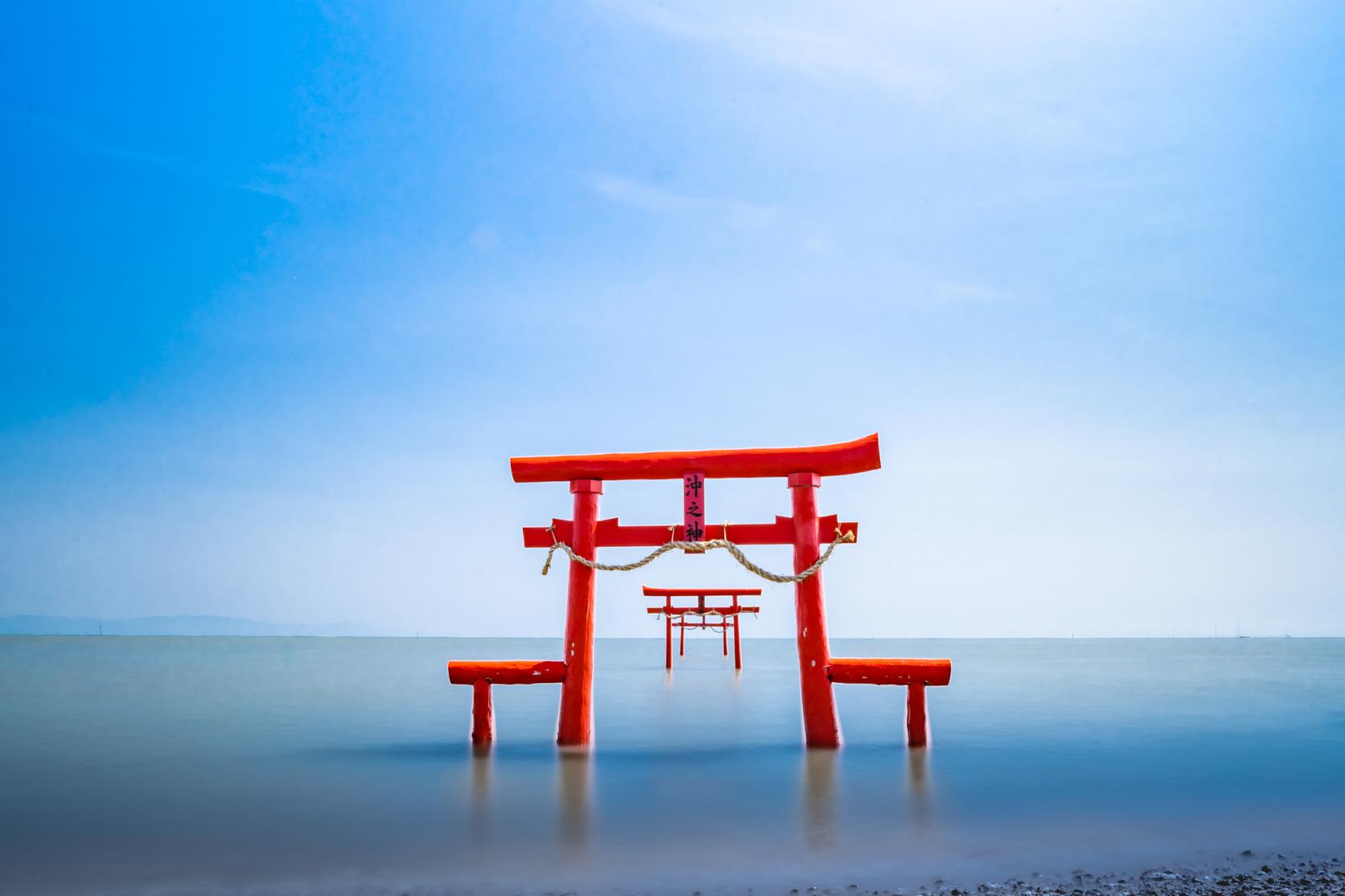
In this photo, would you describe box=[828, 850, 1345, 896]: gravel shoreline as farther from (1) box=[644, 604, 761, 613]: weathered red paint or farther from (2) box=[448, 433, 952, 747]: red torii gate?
(1) box=[644, 604, 761, 613]: weathered red paint

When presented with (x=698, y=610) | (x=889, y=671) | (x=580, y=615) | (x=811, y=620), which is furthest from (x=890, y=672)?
(x=698, y=610)

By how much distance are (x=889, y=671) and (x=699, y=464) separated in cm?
266

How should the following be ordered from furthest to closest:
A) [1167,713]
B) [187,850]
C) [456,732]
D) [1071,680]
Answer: [1071,680] < [1167,713] < [456,732] < [187,850]

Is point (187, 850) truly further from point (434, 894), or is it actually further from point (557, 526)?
point (557, 526)

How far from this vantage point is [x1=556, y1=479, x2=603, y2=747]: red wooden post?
330 inches

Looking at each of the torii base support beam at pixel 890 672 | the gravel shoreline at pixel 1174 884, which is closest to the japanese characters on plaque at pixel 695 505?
the torii base support beam at pixel 890 672

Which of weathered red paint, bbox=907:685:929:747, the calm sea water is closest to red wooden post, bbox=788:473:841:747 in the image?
the calm sea water

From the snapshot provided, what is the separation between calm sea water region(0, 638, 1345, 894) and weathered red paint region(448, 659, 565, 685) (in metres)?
0.84

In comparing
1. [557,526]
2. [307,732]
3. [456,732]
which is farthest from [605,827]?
[307,732]

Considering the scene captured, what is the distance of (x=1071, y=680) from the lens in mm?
25203

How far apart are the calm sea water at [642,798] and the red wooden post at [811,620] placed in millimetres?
385

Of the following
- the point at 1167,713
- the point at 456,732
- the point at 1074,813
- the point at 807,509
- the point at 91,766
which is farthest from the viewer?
the point at 1167,713

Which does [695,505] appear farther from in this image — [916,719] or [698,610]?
[698,610]

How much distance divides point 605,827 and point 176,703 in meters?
14.7
